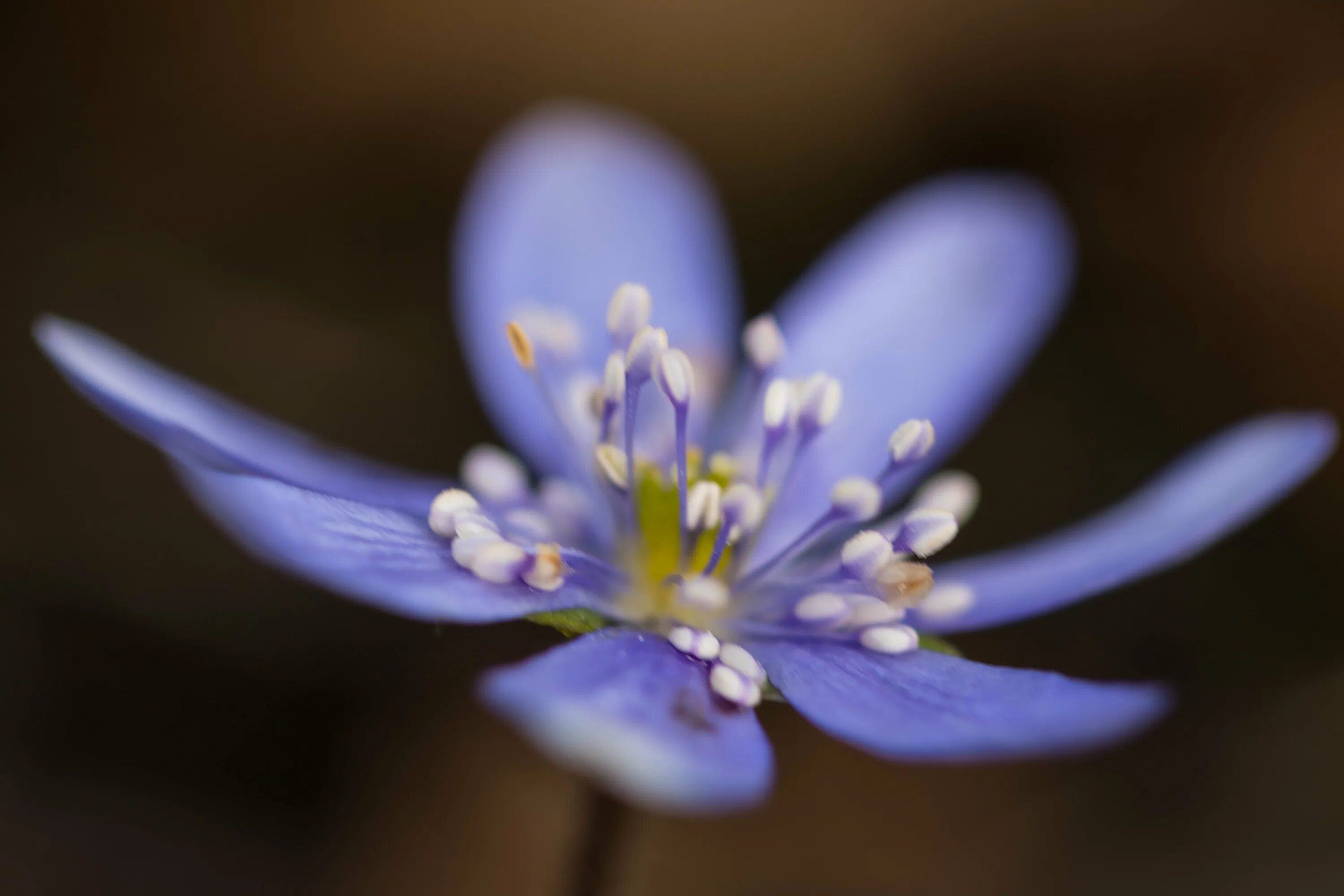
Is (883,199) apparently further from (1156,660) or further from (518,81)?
(1156,660)

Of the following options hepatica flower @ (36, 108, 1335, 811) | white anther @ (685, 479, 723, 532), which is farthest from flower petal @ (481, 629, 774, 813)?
white anther @ (685, 479, 723, 532)

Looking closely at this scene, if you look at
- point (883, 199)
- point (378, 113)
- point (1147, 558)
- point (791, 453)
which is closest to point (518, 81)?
point (378, 113)

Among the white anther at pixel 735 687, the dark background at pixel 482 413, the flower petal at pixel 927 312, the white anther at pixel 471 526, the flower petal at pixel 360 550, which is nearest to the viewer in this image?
the flower petal at pixel 360 550

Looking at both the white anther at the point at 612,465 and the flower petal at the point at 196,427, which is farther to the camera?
the white anther at the point at 612,465

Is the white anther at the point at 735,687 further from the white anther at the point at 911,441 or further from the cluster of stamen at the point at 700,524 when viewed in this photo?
the white anther at the point at 911,441

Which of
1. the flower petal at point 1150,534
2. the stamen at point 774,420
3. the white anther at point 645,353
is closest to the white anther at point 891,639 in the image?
the flower petal at point 1150,534

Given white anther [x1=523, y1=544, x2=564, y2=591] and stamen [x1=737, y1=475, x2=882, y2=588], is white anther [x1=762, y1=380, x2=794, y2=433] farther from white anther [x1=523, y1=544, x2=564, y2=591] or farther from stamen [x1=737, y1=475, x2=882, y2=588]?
white anther [x1=523, y1=544, x2=564, y2=591]

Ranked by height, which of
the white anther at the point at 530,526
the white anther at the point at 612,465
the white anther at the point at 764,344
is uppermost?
the white anther at the point at 764,344
